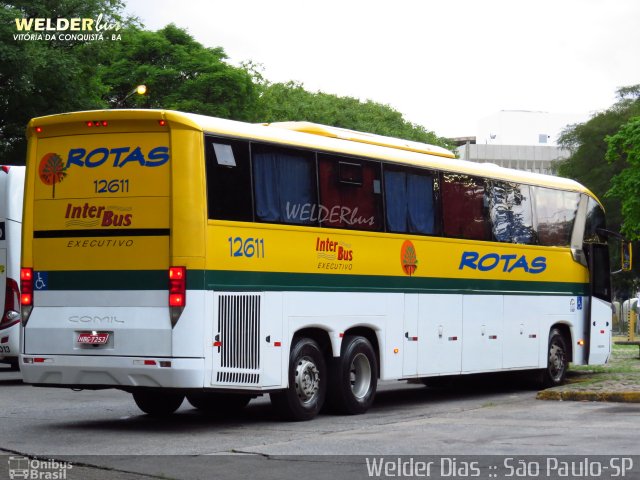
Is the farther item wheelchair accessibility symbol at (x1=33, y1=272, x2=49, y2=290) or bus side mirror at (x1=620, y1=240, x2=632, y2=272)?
A: bus side mirror at (x1=620, y1=240, x2=632, y2=272)

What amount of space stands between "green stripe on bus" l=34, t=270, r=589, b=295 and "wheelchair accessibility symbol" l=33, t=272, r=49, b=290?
29 millimetres

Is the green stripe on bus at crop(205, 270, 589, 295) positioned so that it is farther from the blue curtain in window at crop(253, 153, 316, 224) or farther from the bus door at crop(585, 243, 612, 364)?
the blue curtain in window at crop(253, 153, 316, 224)

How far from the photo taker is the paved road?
10.9 metres

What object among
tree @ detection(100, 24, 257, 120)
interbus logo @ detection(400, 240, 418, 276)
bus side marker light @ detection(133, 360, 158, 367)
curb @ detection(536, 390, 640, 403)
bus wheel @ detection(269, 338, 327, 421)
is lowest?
curb @ detection(536, 390, 640, 403)

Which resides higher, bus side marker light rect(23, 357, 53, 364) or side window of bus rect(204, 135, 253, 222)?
side window of bus rect(204, 135, 253, 222)

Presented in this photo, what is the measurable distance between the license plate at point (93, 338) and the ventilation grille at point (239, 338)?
1223mm

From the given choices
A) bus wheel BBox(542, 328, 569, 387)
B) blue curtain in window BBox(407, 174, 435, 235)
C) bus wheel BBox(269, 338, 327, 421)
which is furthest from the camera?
bus wheel BBox(542, 328, 569, 387)

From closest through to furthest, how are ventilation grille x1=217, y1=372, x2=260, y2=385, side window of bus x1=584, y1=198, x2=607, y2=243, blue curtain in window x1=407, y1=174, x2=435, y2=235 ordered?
ventilation grille x1=217, y1=372, x2=260, y2=385 < blue curtain in window x1=407, y1=174, x2=435, y2=235 < side window of bus x1=584, y1=198, x2=607, y2=243

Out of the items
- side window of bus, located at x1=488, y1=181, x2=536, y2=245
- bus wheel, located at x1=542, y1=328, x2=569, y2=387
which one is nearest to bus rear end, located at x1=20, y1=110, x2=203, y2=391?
side window of bus, located at x1=488, y1=181, x2=536, y2=245

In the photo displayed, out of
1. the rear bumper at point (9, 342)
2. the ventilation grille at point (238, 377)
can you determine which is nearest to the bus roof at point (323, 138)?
the ventilation grille at point (238, 377)

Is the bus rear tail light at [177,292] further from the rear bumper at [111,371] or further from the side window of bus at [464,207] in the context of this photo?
the side window of bus at [464,207]

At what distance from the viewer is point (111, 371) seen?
1364cm

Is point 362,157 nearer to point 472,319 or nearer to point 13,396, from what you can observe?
point 472,319

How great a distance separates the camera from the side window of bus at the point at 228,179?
13.8m
